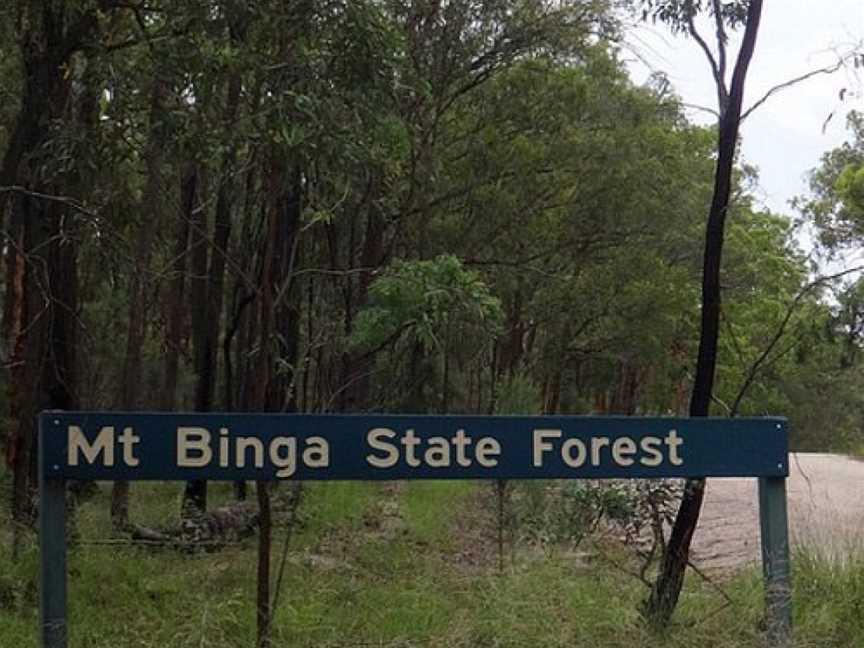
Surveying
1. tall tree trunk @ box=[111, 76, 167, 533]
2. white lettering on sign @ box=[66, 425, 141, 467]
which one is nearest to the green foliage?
tall tree trunk @ box=[111, 76, 167, 533]

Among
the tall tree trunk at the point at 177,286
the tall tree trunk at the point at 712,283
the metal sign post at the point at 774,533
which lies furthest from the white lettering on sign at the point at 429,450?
the tall tree trunk at the point at 177,286

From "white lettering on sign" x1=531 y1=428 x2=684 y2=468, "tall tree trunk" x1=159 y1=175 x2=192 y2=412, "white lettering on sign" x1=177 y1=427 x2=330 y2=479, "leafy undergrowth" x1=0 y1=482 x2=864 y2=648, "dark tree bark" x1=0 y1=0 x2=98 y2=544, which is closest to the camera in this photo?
"white lettering on sign" x1=177 y1=427 x2=330 y2=479

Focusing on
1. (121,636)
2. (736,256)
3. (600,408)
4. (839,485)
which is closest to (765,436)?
(121,636)

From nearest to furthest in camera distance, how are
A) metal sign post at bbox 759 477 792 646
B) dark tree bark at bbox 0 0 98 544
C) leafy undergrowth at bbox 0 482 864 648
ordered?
leafy undergrowth at bbox 0 482 864 648, metal sign post at bbox 759 477 792 646, dark tree bark at bbox 0 0 98 544

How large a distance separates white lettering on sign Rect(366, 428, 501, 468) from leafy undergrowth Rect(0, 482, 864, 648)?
34.2 inches

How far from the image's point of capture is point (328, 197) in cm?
781

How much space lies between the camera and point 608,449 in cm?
543

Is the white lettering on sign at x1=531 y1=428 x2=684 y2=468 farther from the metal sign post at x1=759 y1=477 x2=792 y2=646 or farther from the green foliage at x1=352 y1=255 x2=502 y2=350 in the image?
the green foliage at x1=352 y1=255 x2=502 y2=350

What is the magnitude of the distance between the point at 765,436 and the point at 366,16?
3115mm

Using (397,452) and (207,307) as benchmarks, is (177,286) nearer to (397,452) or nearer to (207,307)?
(207,307)

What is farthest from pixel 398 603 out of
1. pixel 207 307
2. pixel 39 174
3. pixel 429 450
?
pixel 207 307

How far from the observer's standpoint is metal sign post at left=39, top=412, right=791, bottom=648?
4707 mm

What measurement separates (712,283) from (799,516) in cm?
A: 322

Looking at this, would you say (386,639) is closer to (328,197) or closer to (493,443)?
(493,443)
